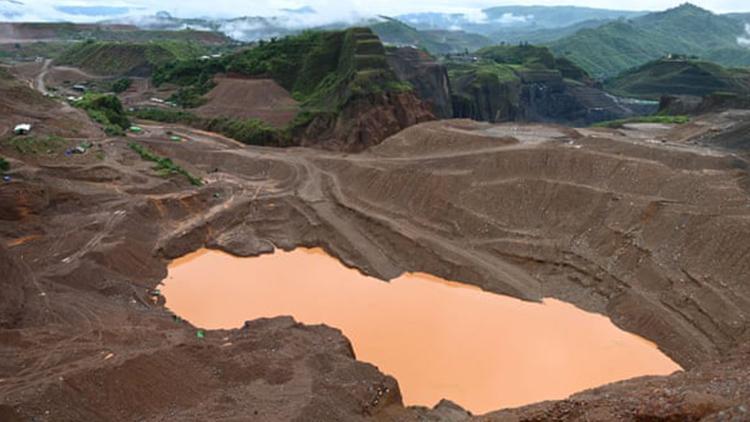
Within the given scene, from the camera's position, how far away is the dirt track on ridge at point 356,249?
15273 mm

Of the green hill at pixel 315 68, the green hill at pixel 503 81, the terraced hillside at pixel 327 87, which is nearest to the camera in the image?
the terraced hillside at pixel 327 87

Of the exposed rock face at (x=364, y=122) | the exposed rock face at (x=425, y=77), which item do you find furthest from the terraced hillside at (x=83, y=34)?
the exposed rock face at (x=364, y=122)

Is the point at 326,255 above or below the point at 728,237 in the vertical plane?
below

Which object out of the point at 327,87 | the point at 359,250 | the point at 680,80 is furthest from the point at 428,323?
the point at 680,80

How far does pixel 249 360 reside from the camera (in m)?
17.2

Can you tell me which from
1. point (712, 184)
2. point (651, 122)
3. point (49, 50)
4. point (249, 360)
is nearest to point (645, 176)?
point (712, 184)

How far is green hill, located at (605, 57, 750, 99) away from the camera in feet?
247

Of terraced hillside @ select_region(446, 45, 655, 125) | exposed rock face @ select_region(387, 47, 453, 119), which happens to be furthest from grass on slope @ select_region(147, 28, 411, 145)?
terraced hillside @ select_region(446, 45, 655, 125)

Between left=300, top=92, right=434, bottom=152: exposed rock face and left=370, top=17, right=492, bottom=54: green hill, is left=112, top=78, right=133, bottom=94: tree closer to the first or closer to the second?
left=300, top=92, right=434, bottom=152: exposed rock face

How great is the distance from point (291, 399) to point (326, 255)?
46.3 feet

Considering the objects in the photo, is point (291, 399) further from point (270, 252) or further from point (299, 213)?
point (299, 213)

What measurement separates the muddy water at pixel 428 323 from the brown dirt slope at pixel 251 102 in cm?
2254

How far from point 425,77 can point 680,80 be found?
132 ft

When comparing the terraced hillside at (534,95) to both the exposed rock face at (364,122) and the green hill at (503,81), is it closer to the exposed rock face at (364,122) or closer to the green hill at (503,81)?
the green hill at (503,81)
